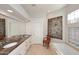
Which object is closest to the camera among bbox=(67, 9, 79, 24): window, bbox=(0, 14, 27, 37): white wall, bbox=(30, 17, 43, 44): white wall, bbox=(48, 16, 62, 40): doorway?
bbox=(67, 9, 79, 24): window

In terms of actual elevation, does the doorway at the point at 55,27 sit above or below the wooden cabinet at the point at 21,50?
above

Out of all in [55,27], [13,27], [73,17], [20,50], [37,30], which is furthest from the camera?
[13,27]

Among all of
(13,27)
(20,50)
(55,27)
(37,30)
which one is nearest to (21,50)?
(20,50)

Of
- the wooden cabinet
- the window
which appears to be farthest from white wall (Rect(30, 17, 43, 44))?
the window

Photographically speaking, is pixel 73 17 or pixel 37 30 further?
pixel 37 30

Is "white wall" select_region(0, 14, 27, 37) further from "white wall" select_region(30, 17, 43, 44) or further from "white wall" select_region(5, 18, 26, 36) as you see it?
"white wall" select_region(30, 17, 43, 44)

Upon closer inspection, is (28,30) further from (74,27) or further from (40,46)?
(74,27)

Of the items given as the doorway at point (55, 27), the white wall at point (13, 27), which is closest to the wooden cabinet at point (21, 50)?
the white wall at point (13, 27)

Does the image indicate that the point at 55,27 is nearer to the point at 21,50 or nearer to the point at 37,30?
the point at 37,30

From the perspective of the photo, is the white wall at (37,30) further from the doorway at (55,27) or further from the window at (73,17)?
the window at (73,17)

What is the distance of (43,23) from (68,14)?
0.60m

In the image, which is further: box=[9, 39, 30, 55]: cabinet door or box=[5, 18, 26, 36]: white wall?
box=[5, 18, 26, 36]: white wall

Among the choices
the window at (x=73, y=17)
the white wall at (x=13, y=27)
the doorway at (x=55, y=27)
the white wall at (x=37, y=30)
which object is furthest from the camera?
the white wall at (x=13, y=27)
